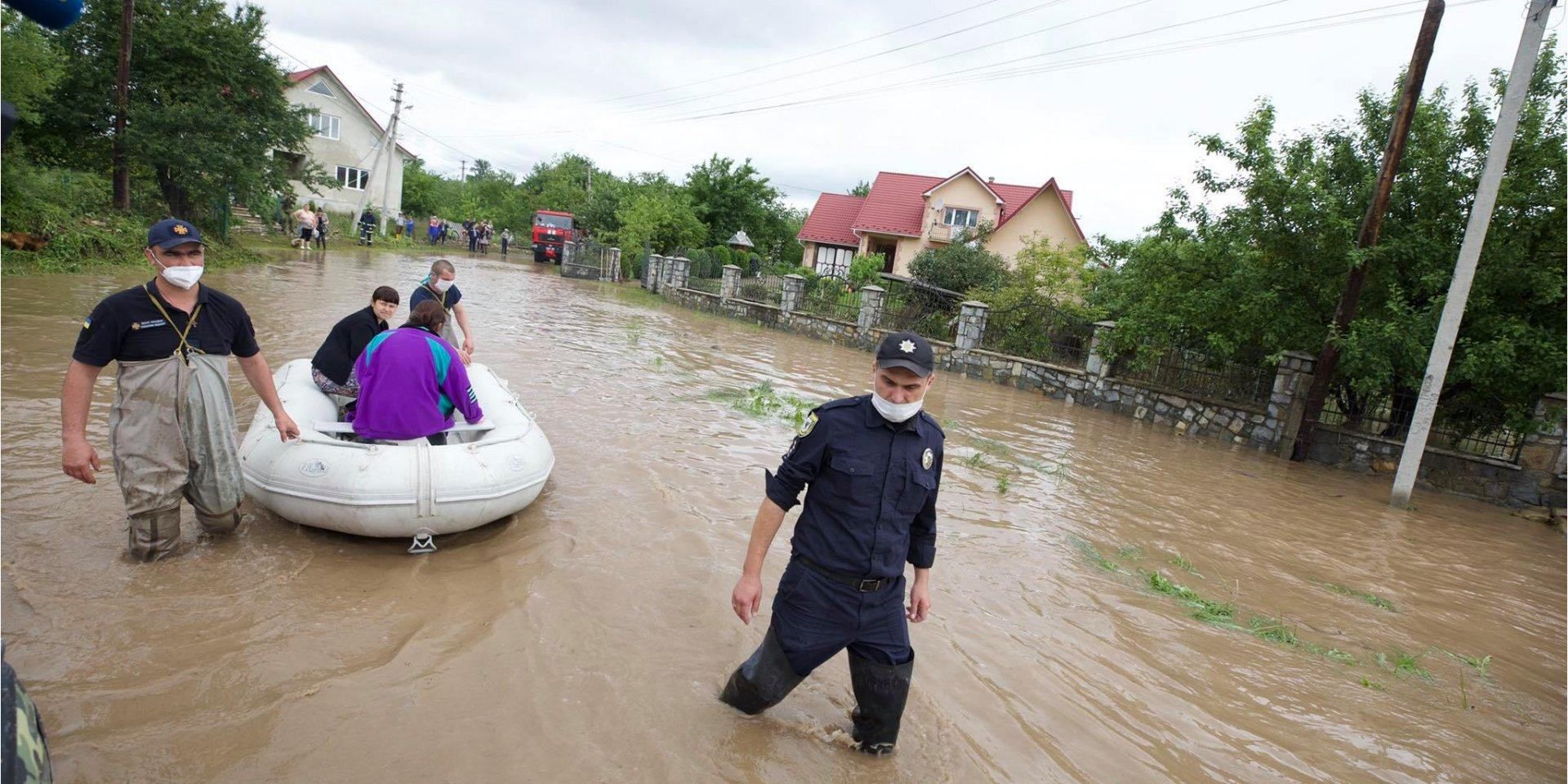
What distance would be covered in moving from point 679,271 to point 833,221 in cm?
1273

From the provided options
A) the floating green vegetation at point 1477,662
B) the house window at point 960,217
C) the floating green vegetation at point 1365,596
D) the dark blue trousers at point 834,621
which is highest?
the house window at point 960,217

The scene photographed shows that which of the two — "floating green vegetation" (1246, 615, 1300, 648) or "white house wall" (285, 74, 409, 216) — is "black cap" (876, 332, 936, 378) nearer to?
"floating green vegetation" (1246, 615, 1300, 648)

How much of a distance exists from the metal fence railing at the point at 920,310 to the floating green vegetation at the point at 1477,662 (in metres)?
14.2

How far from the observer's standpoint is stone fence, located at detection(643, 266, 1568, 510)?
34.4ft

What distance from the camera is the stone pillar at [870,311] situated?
65.6ft

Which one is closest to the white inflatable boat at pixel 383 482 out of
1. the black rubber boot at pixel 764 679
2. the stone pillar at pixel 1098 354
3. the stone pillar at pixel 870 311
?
the black rubber boot at pixel 764 679

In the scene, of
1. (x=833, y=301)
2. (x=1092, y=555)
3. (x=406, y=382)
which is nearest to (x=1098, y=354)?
(x=833, y=301)

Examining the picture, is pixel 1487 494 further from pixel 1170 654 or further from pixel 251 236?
pixel 251 236

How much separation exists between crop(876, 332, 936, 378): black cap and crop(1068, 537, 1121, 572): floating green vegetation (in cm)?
394

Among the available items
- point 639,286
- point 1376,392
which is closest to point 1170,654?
point 1376,392

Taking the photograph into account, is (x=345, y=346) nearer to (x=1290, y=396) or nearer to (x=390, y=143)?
(x=1290, y=396)

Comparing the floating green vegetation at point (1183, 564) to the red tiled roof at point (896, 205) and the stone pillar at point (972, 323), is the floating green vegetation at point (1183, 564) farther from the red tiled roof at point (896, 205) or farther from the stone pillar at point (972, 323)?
the red tiled roof at point (896, 205)

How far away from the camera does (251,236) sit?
27688mm

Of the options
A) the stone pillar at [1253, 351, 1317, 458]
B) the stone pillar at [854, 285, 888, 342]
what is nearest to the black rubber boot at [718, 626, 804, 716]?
the stone pillar at [1253, 351, 1317, 458]
